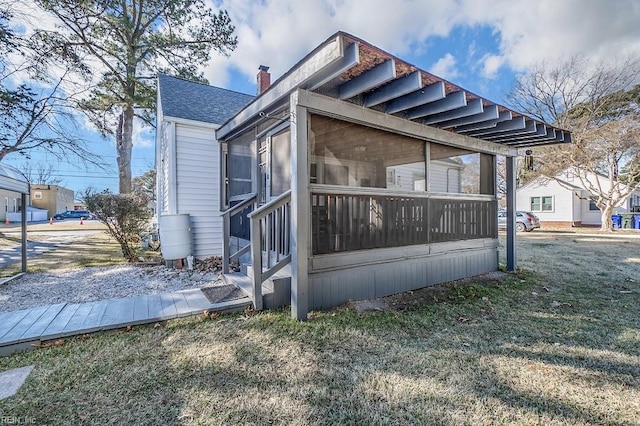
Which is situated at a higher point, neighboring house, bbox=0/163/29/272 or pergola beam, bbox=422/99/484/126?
pergola beam, bbox=422/99/484/126

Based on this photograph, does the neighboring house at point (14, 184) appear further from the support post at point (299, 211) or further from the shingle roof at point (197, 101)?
the support post at point (299, 211)

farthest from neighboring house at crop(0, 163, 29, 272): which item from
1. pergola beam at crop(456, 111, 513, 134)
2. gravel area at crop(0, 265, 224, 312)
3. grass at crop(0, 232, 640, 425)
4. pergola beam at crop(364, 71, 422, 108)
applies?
pergola beam at crop(456, 111, 513, 134)

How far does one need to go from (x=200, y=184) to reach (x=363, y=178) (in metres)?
4.58

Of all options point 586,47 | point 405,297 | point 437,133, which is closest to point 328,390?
point 405,297

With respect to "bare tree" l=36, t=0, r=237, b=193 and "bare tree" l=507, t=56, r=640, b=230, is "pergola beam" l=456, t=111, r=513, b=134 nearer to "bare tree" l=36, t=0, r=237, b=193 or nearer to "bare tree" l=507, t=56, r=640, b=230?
"bare tree" l=36, t=0, r=237, b=193

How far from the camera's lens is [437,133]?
16.4ft

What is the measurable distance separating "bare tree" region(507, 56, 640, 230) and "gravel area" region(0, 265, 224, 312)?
18.7m

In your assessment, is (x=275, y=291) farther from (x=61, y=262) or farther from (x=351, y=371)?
(x=61, y=262)

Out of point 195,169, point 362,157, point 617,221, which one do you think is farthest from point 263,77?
point 617,221

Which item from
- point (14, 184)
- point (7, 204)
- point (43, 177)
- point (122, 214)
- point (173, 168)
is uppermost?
point (43, 177)

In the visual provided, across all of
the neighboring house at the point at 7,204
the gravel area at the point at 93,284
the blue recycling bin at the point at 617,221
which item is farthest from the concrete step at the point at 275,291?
the neighboring house at the point at 7,204

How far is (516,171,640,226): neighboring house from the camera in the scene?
69.1 ft

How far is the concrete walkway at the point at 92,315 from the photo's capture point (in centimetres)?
274

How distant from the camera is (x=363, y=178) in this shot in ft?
13.9
